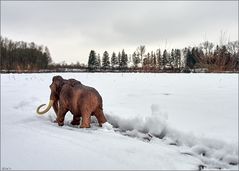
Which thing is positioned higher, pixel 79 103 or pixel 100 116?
pixel 79 103

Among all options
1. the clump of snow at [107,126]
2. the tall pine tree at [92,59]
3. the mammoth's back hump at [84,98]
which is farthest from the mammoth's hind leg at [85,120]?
the tall pine tree at [92,59]

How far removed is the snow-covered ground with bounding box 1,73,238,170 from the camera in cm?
289

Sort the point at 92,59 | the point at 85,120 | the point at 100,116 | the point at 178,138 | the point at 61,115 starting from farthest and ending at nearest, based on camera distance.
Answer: the point at 92,59, the point at 61,115, the point at 100,116, the point at 85,120, the point at 178,138

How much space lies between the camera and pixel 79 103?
4.33 meters

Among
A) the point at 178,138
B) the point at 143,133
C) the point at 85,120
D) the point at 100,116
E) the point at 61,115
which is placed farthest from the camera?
the point at 61,115

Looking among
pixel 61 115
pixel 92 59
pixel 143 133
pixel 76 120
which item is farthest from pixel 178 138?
pixel 92 59

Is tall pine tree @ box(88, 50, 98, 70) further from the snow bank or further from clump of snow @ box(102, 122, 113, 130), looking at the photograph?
the snow bank

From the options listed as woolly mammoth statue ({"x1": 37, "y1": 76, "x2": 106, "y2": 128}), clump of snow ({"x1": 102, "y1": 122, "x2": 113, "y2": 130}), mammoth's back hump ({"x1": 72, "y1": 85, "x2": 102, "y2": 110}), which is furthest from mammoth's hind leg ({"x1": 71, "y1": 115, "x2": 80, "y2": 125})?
clump of snow ({"x1": 102, "y1": 122, "x2": 113, "y2": 130})

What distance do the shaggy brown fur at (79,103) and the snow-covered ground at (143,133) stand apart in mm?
143

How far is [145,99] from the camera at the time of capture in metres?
5.16

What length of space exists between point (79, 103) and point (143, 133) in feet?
3.08

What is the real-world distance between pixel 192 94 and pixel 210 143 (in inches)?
73.2

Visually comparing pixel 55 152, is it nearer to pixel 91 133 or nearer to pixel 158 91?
→ pixel 91 133

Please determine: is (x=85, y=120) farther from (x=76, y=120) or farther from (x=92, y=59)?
(x=92, y=59)
